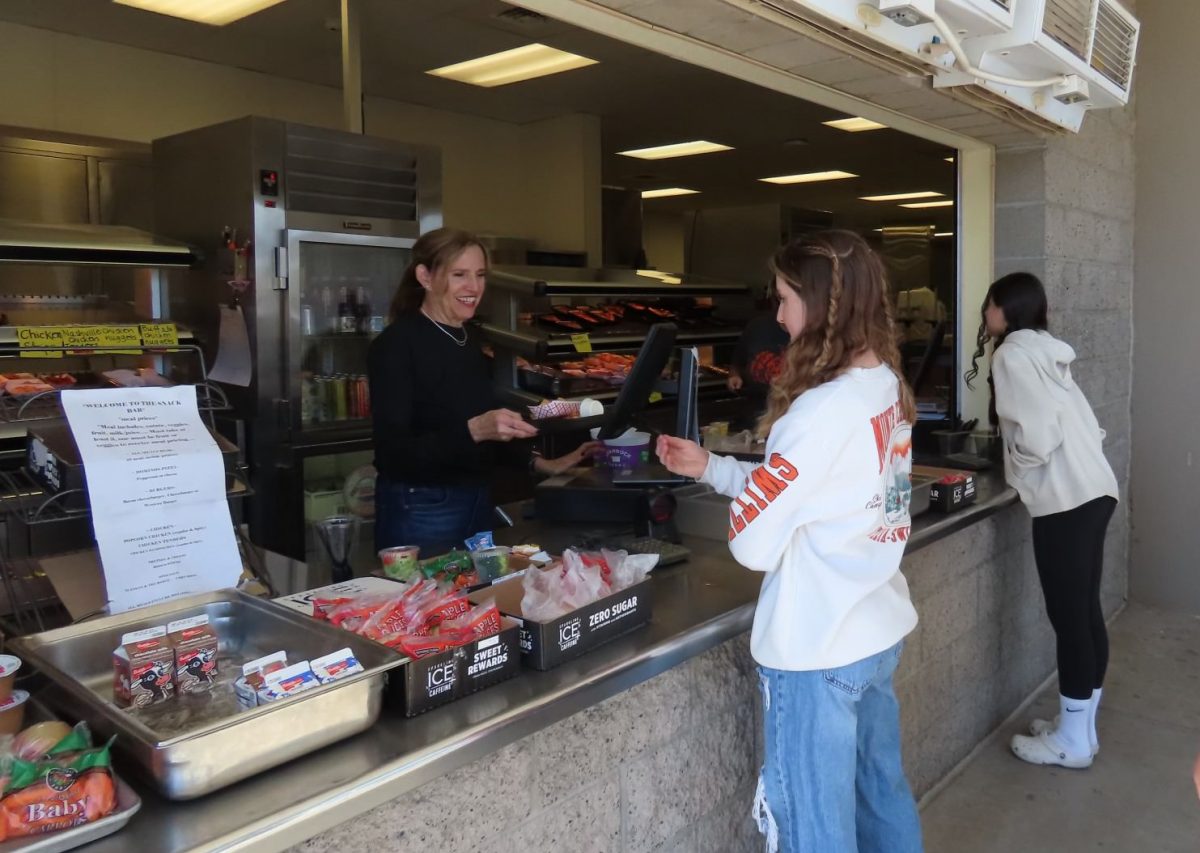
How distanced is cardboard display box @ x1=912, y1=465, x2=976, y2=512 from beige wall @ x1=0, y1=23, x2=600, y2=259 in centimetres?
568

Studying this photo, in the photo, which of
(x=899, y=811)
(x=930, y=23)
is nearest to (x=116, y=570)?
(x=899, y=811)

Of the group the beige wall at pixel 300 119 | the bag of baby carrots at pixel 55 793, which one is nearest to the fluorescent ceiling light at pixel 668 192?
the beige wall at pixel 300 119

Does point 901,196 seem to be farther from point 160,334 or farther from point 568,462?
point 568,462

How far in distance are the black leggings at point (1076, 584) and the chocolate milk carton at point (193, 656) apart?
283 cm

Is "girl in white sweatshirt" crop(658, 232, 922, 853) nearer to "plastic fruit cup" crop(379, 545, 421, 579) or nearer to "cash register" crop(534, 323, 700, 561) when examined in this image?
"cash register" crop(534, 323, 700, 561)

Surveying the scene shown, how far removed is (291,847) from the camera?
4.19 ft

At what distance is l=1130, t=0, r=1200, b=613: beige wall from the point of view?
15.6 ft

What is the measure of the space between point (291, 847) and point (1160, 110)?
521 cm

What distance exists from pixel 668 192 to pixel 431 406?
11.1 m

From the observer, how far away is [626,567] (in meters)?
2.01

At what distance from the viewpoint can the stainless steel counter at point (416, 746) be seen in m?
1.20

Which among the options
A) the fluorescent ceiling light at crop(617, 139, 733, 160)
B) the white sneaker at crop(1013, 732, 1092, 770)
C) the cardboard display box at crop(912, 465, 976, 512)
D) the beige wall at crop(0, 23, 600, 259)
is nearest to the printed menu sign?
the cardboard display box at crop(912, 465, 976, 512)

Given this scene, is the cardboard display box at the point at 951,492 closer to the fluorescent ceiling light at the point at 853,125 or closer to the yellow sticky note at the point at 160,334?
the yellow sticky note at the point at 160,334

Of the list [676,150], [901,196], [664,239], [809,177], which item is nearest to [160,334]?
[676,150]
